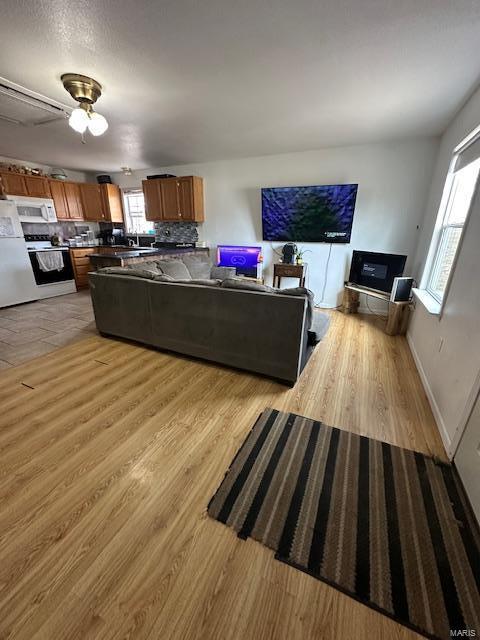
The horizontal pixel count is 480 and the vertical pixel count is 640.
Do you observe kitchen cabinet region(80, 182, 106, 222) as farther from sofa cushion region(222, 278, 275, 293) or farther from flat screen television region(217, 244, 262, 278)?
sofa cushion region(222, 278, 275, 293)

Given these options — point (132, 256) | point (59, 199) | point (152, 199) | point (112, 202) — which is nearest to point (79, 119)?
point (132, 256)

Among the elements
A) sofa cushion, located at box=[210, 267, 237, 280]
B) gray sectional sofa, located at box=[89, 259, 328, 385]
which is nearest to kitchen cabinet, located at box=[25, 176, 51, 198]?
gray sectional sofa, located at box=[89, 259, 328, 385]

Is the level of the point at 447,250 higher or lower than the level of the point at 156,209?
lower

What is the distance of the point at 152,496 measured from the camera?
4.36 feet

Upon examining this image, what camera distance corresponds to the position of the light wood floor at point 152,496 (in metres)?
0.91

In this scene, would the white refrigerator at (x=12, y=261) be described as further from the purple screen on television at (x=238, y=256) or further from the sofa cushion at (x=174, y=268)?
the purple screen on television at (x=238, y=256)

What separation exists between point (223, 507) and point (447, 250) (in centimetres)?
321

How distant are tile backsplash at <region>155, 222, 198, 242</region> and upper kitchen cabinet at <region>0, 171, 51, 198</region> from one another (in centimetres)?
214

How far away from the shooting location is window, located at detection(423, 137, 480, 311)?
2305 mm

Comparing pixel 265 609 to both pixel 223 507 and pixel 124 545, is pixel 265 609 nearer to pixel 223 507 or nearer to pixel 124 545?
pixel 223 507

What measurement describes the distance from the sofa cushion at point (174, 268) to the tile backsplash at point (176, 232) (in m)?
1.69

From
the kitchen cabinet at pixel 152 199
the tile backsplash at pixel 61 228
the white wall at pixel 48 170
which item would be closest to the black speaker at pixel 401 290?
the kitchen cabinet at pixel 152 199

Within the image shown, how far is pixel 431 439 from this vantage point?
5.67 ft

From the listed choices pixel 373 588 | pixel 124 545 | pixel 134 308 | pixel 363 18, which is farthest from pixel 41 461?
pixel 363 18
